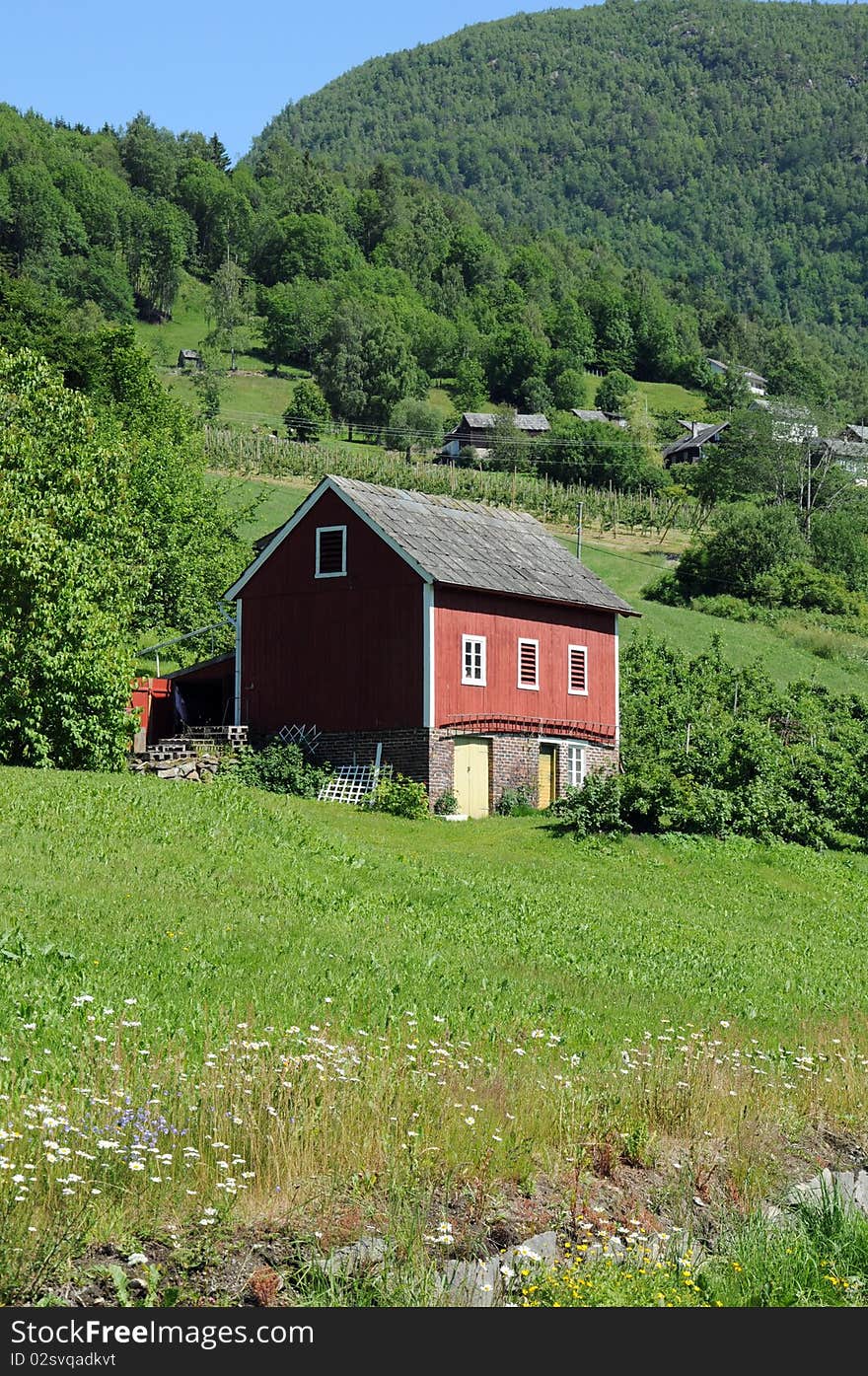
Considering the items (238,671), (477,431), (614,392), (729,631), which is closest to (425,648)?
(238,671)

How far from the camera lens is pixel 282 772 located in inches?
1506

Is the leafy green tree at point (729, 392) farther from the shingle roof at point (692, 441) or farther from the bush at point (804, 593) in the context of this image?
the bush at point (804, 593)

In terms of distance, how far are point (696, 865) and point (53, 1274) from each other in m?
23.8

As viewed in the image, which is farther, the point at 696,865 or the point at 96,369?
the point at 96,369

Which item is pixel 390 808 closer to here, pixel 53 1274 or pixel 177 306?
pixel 53 1274

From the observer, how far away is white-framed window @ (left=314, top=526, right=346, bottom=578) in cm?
3991

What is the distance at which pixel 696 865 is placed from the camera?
3005 centimetres

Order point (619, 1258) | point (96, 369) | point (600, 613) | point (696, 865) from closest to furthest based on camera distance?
point (619, 1258), point (696, 865), point (600, 613), point (96, 369)

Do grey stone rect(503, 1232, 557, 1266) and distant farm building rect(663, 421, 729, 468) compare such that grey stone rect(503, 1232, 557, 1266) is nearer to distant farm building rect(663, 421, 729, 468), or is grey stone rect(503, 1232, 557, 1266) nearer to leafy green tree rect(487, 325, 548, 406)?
distant farm building rect(663, 421, 729, 468)

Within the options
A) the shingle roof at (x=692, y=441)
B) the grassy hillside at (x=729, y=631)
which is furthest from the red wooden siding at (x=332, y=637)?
the shingle roof at (x=692, y=441)

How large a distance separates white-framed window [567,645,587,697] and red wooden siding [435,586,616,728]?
0.43ft

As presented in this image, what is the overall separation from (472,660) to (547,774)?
4152 millimetres

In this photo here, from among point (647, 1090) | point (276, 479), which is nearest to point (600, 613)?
point (647, 1090)

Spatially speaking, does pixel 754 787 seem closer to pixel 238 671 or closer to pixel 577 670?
pixel 577 670
